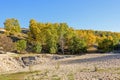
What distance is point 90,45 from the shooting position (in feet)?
451

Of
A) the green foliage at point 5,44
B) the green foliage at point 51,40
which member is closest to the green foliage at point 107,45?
the green foliage at point 51,40

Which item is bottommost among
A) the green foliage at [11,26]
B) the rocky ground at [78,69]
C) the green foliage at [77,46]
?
the rocky ground at [78,69]

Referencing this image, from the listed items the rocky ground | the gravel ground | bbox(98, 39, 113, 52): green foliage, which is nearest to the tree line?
bbox(98, 39, 113, 52): green foliage

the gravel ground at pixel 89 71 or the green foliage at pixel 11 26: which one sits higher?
the green foliage at pixel 11 26

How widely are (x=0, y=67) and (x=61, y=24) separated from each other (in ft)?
256

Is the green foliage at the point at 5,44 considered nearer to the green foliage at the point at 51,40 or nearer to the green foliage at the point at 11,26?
the green foliage at the point at 51,40

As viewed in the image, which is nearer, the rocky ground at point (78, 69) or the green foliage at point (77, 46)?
the rocky ground at point (78, 69)

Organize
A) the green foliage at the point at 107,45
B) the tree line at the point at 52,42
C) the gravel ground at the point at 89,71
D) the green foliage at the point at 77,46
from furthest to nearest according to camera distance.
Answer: the green foliage at the point at 107,45 → the green foliage at the point at 77,46 → the tree line at the point at 52,42 → the gravel ground at the point at 89,71

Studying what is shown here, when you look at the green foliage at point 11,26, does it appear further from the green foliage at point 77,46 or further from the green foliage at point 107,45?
the green foliage at point 107,45

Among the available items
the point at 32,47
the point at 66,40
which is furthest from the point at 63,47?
the point at 32,47

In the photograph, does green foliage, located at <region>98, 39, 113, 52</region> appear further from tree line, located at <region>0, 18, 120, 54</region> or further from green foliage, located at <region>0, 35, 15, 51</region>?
green foliage, located at <region>0, 35, 15, 51</region>

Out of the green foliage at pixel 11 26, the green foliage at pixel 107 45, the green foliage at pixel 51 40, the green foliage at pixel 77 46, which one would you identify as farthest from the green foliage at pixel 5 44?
the green foliage at pixel 11 26

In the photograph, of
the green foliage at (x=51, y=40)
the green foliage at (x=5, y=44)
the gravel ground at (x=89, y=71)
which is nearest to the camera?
the gravel ground at (x=89, y=71)

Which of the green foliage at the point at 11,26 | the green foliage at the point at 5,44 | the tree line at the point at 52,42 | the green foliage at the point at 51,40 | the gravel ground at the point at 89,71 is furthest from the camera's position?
the green foliage at the point at 11,26
